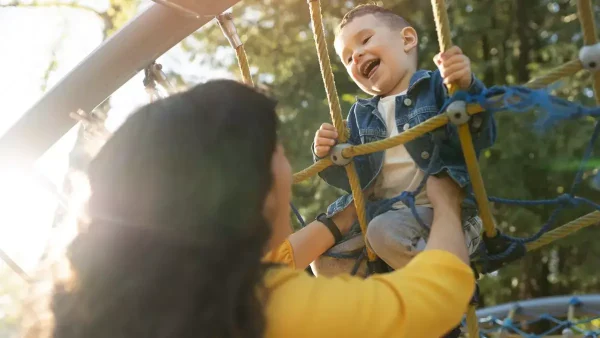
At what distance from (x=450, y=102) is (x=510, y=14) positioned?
11.1 ft

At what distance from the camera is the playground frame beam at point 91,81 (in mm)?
1225

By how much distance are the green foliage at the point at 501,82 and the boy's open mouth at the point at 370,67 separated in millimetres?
1827

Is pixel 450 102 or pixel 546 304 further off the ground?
pixel 450 102

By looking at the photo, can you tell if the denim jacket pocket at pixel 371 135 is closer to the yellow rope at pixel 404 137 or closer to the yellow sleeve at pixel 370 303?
the yellow rope at pixel 404 137

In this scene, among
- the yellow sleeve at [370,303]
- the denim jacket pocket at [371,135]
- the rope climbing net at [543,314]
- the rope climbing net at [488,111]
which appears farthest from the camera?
the rope climbing net at [543,314]

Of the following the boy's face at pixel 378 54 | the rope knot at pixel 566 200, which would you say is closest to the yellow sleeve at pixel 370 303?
the rope knot at pixel 566 200

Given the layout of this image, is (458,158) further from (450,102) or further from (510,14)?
(510,14)

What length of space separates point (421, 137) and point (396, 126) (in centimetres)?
8

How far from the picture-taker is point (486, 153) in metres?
3.52

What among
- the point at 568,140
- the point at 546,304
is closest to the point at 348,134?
the point at 546,304

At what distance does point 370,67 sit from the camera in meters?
1.32

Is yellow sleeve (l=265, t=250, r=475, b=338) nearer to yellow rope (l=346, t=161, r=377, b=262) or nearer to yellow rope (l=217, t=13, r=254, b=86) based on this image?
yellow rope (l=346, t=161, r=377, b=262)

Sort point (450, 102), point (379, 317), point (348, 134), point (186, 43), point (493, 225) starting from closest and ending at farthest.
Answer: point (379, 317)
point (450, 102)
point (493, 225)
point (348, 134)
point (186, 43)

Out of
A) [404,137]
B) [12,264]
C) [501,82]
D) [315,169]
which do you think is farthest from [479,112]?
[501,82]
